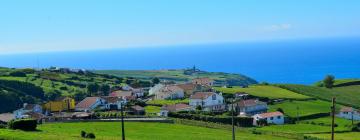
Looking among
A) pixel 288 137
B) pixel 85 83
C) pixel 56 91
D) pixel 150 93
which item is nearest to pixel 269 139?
pixel 288 137

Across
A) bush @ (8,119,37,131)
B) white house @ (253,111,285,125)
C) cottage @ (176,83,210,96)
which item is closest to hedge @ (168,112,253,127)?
white house @ (253,111,285,125)

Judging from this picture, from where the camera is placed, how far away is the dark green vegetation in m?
133

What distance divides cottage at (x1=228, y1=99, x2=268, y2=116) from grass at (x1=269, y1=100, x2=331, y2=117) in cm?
165

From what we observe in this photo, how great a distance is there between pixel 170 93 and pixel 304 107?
31.2 metres

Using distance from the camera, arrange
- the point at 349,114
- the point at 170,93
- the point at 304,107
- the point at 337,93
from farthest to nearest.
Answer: the point at 337,93 < the point at 170,93 < the point at 304,107 < the point at 349,114

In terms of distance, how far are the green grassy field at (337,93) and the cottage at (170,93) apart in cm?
2370

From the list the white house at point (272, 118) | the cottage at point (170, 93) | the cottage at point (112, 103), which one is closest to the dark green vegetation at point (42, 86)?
the cottage at point (170, 93)

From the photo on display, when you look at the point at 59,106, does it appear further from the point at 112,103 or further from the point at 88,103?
the point at 112,103

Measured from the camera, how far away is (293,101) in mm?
101188

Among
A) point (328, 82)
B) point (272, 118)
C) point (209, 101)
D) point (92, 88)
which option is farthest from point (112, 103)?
point (328, 82)

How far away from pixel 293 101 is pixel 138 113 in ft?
114

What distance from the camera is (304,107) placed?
94.2 m

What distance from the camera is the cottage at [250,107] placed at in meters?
92.4

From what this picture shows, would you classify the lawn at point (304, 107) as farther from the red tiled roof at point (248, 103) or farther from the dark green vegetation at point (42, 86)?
the dark green vegetation at point (42, 86)
